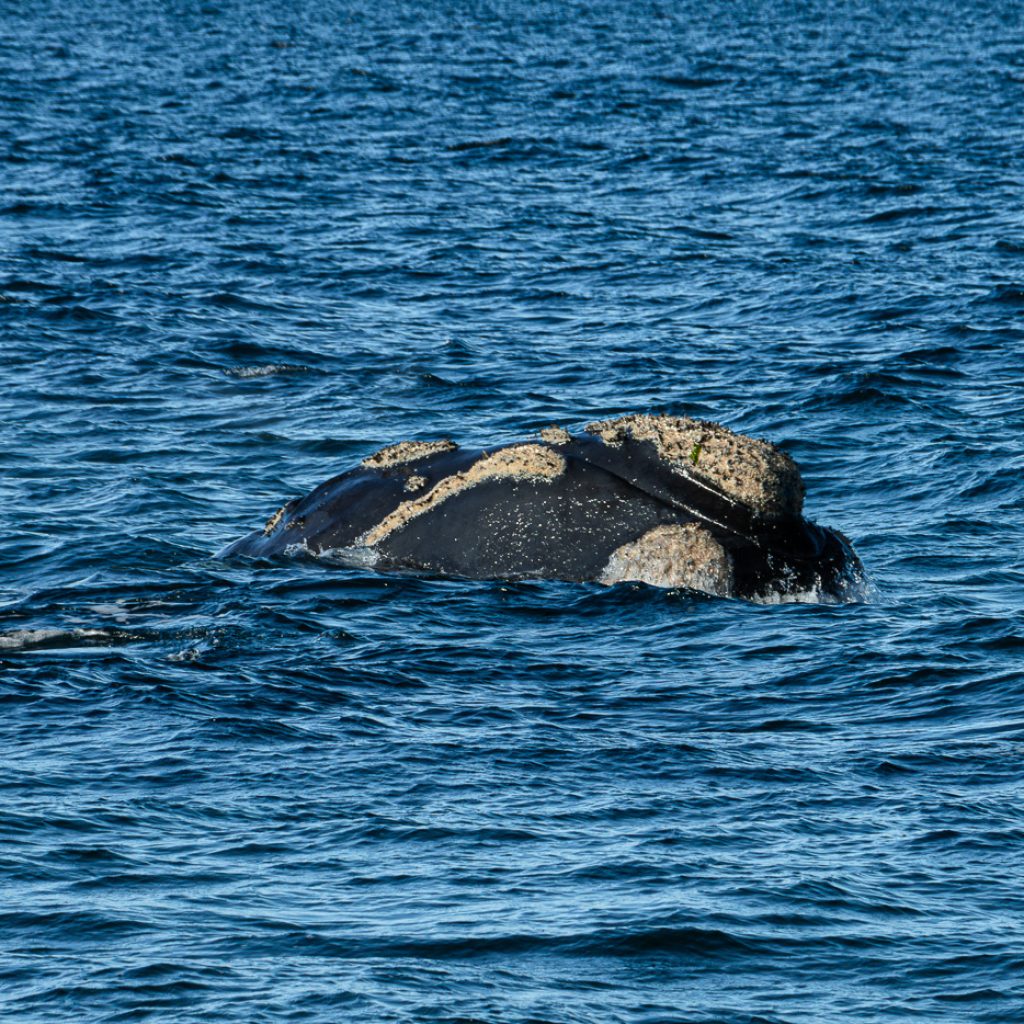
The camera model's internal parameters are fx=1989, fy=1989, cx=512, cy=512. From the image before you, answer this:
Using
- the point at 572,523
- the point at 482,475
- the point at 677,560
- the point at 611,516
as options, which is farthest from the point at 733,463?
the point at 482,475

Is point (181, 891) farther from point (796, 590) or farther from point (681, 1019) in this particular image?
point (796, 590)

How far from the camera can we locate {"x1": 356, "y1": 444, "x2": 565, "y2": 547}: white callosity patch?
13461 millimetres

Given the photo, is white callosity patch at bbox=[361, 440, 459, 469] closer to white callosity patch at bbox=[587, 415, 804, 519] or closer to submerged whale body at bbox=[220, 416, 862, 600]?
submerged whale body at bbox=[220, 416, 862, 600]

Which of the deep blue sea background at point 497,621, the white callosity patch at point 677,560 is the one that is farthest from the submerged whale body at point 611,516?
the deep blue sea background at point 497,621

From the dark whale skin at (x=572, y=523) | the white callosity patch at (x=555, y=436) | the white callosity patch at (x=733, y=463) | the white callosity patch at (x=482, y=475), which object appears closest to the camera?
the white callosity patch at (x=733, y=463)

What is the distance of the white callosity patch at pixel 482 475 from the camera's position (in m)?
13.5

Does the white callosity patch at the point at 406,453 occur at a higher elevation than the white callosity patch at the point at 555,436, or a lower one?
lower

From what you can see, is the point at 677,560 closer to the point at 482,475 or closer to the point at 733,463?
the point at 733,463

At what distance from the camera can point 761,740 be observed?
11227mm

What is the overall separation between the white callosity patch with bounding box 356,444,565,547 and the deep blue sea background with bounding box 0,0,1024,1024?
1.18 feet

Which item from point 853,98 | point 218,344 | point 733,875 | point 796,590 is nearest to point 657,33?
point 853,98

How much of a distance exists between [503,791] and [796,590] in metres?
3.56

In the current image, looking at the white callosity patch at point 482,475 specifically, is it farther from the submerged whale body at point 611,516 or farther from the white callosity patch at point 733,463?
the white callosity patch at point 733,463

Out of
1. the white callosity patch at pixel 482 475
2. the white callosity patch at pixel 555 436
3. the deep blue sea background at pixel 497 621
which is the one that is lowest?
the deep blue sea background at pixel 497 621
